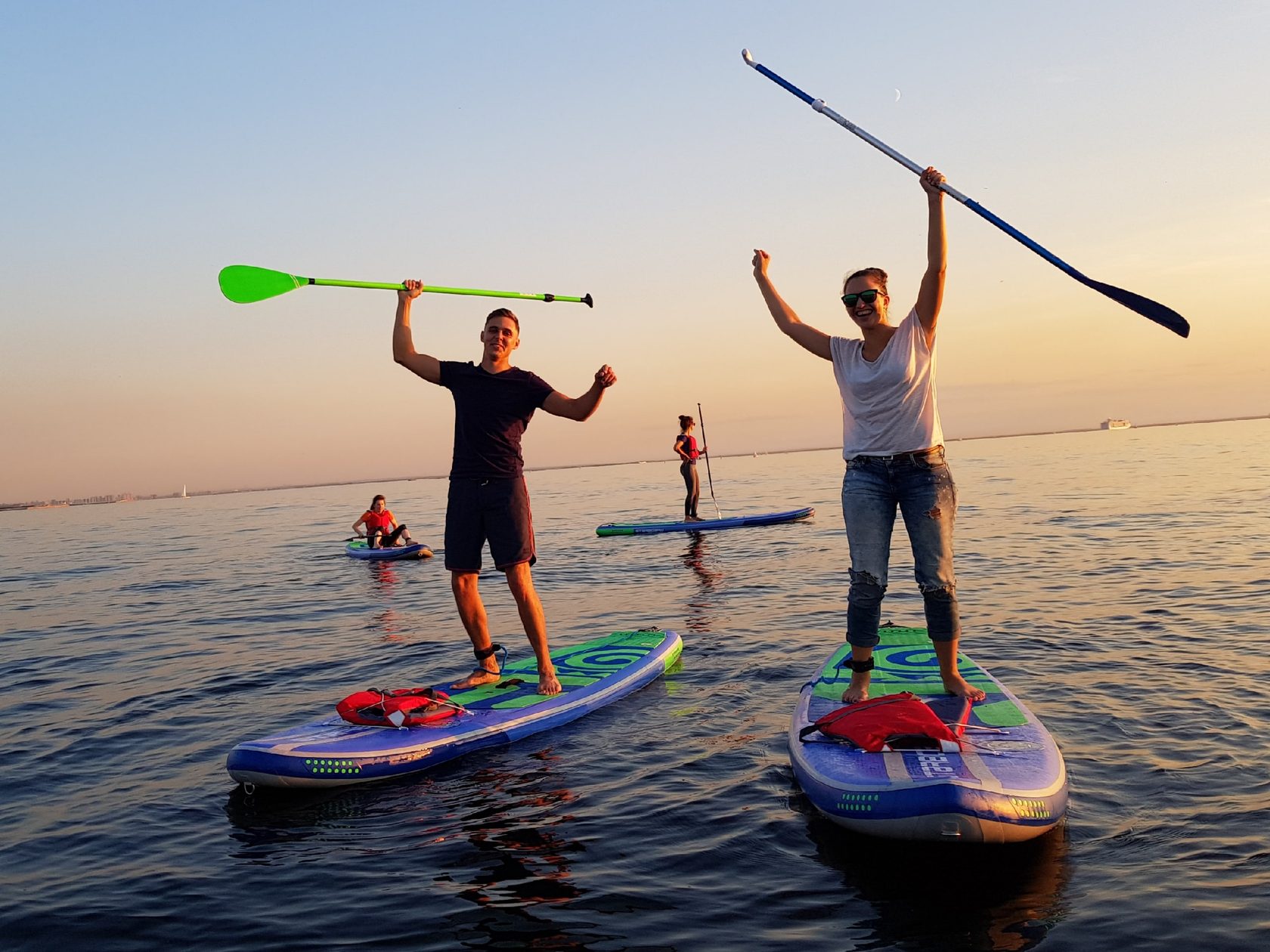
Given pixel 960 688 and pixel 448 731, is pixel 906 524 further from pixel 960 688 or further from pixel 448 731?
pixel 448 731

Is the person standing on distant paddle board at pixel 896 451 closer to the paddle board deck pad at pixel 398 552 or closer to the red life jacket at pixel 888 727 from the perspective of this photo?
the red life jacket at pixel 888 727

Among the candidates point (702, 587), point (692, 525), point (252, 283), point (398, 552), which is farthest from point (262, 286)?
point (692, 525)

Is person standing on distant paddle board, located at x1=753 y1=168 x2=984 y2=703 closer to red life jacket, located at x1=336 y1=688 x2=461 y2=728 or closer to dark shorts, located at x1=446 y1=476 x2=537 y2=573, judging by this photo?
dark shorts, located at x1=446 y1=476 x2=537 y2=573

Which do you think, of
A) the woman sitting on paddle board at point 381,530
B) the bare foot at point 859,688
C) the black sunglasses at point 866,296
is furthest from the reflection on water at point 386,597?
the black sunglasses at point 866,296

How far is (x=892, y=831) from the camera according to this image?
160 inches

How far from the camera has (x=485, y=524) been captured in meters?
6.55

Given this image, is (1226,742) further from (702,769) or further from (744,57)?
(744,57)

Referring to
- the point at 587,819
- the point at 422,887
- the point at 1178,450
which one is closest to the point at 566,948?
the point at 422,887

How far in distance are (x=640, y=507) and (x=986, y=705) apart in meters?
30.1

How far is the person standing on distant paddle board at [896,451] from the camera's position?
509 cm

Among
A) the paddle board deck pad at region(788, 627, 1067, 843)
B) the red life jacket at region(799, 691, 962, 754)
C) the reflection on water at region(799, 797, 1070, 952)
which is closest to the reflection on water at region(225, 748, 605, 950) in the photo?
the reflection on water at region(799, 797, 1070, 952)

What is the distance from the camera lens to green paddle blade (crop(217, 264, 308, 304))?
7.41 meters

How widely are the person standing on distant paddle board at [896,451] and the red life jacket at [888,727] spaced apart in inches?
21.5

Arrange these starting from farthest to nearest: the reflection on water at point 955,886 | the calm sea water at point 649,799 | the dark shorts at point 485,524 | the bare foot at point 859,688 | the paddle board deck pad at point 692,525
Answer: the paddle board deck pad at point 692,525 → the dark shorts at point 485,524 → the bare foot at point 859,688 → the calm sea water at point 649,799 → the reflection on water at point 955,886
